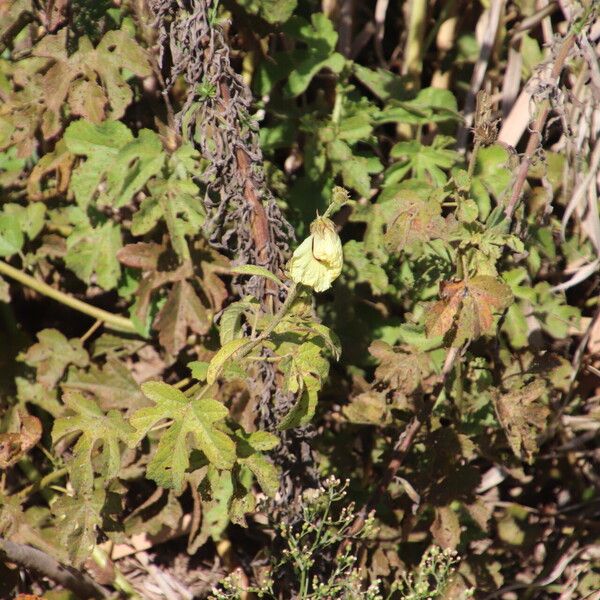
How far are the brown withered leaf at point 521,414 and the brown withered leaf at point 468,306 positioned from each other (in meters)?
0.32

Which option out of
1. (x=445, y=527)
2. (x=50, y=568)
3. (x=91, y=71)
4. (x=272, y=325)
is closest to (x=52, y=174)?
(x=91, y=71)

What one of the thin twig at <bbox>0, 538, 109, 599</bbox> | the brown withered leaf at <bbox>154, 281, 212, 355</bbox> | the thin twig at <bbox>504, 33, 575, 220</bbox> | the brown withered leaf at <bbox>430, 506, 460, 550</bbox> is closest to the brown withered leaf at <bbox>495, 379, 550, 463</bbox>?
the brown withered leaf at <bbox>430, 506, 460, 550</bbox>

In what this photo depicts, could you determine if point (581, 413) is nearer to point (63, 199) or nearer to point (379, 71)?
point (379, 71)

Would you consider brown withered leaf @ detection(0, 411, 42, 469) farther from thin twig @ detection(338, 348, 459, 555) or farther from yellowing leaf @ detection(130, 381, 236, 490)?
thin twig @ detection(338, 348, 459, 555)

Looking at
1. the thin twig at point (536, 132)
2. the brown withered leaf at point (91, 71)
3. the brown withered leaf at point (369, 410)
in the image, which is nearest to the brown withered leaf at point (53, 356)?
the brown withered leaf at point (91, 71)

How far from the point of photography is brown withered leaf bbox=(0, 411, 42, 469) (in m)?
2.23

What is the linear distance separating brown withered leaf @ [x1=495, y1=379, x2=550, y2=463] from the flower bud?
0.70m

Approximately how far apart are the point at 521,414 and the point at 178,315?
0.88m

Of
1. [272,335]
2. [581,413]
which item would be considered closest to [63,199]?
[272,335]

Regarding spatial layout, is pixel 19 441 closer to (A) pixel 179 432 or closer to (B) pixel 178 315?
(B) pixel 178 315

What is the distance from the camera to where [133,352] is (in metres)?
2.68

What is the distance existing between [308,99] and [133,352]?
38.0 inches

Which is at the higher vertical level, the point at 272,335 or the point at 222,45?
the point at 222,45

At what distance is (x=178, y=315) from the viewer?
229 cm
